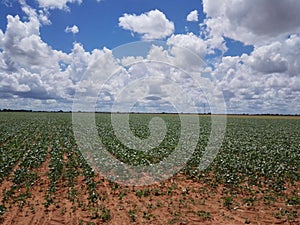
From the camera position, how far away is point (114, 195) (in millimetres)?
8547

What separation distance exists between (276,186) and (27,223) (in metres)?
8.30

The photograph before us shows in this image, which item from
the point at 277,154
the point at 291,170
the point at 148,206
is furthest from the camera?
the point at 277,154

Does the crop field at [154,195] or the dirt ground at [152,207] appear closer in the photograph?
the dirt ground at [152,207]

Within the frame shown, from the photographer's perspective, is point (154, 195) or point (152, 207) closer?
point (152, 207)

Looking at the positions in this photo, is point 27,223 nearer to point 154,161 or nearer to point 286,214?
point 286,214

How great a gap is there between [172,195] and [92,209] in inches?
108

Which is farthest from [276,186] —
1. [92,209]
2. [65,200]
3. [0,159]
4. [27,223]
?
[0,159]

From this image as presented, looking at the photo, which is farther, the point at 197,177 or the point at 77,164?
the point at 77,164

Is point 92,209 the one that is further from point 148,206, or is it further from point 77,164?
point 77,164

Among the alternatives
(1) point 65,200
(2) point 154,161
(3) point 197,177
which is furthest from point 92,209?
(2) point 154,161

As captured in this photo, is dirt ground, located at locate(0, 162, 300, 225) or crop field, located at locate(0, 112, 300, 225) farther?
crop field, located at locate(0, 112, 300, 225)

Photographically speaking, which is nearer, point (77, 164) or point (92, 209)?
point (92, 209)

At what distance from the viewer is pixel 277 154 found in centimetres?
1554

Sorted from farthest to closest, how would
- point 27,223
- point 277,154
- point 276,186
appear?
point 277,154, point 276,186, point 27,223
